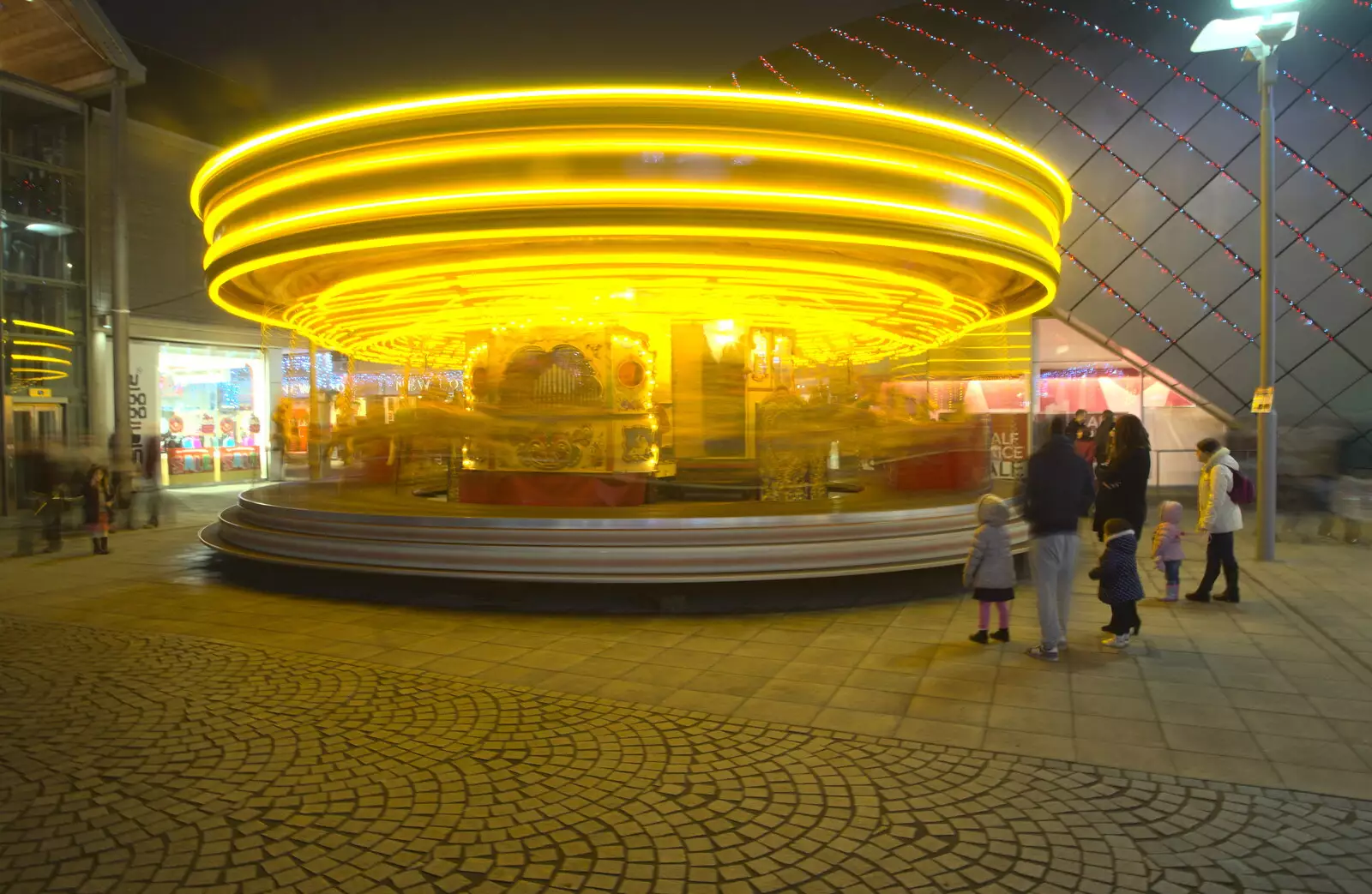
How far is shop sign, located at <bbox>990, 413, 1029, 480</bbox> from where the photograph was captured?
18969 millimetres

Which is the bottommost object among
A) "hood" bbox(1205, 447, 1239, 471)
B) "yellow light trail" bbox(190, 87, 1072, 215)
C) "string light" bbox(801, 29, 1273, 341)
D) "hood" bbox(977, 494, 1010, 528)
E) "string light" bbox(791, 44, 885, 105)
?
"hood" bbox(977, 494, 1010, 528)

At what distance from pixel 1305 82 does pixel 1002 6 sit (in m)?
6.95

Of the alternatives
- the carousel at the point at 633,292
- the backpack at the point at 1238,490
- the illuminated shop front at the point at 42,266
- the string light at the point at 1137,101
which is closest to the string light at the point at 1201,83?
the string light at the point at 1137,101

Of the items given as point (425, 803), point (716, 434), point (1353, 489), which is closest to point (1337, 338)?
point (1353, 489)

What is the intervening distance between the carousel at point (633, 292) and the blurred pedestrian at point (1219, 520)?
6.84 feet

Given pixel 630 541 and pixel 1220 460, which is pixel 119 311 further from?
pixel 1220 460

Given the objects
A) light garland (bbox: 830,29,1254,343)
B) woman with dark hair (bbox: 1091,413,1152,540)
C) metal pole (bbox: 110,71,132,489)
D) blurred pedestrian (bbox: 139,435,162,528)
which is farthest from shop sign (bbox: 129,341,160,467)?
woman with dark hair (bbox: 1091,413,1152,540)

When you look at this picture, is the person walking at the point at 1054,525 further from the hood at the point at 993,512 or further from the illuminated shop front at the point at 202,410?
the illuminated shop front at the point at 202,410

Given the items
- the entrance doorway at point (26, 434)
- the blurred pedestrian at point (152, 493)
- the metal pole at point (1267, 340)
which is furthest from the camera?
the entrance doorway at point (26, 434)

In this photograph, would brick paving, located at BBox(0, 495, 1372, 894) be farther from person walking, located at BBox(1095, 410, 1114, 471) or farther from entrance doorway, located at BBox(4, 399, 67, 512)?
entrance doorway, located at BBox(4, 399, 67, 512)

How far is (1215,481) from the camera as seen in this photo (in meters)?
7.89

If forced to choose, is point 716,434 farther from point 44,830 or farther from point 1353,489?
point 1353,489

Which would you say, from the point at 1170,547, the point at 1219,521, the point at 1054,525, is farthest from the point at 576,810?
the point at 1219,521

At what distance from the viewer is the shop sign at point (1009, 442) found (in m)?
Result: 19.0
